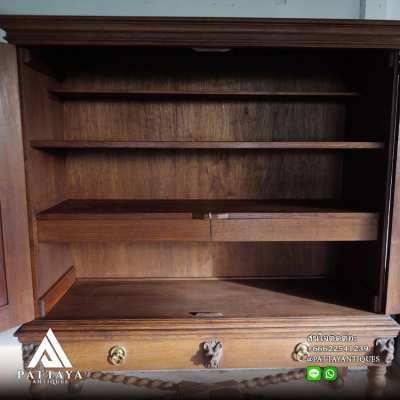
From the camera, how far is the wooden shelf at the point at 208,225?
105cm

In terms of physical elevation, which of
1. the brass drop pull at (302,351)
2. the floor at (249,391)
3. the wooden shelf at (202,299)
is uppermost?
the wooden shelf at (202,299)

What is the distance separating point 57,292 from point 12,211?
386 mm

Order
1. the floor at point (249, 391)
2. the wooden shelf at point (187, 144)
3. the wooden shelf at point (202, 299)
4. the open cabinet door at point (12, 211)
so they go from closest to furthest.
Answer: the open cabinet door at point (12, 211)
the wooden shelf at point (187, 144)
the wooden shelf at point (202, 299)
the floor at point (249, 391)

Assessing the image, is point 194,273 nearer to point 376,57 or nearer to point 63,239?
point 63,239

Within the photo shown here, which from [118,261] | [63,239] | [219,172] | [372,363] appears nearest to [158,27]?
[219,172]

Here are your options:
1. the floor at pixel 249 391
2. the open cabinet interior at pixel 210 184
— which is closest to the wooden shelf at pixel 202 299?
the open cabinet interior at pixel 210 184

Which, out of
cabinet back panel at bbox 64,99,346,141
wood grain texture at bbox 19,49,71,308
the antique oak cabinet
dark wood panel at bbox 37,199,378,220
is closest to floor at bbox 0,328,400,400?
the antique oak cabinet

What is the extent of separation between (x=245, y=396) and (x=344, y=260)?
691 mm

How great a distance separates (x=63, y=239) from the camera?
1.05 metres

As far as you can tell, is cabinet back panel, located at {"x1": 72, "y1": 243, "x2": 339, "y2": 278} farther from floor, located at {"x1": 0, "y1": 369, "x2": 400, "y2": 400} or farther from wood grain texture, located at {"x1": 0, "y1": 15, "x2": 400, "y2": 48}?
wood grain texture, located at {"x1": 0, "y1": 15, "x2": 400, "y2": 48}

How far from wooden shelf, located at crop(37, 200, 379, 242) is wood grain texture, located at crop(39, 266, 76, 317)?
0.22m

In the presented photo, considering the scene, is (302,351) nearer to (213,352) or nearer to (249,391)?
(213,352)

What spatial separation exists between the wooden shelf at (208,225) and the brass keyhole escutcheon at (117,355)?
1.20 feet

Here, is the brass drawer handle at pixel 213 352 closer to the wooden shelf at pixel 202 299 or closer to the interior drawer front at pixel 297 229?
the wooden shelf at pixel 202 299
